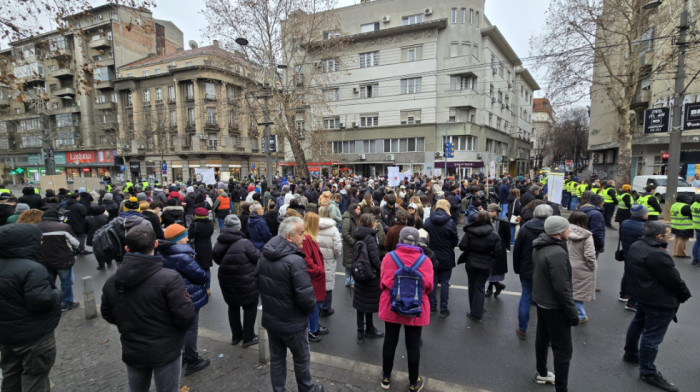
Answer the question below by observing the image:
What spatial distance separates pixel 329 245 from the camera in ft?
16.0

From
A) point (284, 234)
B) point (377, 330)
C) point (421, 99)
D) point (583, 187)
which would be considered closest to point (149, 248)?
point (284, 234)

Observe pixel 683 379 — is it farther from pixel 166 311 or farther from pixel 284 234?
pixel 166 311

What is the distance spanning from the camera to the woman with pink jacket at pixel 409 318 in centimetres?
320

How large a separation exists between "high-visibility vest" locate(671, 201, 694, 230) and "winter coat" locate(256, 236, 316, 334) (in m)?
9.73

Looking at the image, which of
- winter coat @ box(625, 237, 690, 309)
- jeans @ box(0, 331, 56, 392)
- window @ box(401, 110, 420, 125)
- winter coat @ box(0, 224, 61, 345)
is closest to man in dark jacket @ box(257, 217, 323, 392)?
winter coat @ box(0, 224, 61, 345)

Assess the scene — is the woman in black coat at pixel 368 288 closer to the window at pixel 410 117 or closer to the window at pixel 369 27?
the window at pixel 410 117

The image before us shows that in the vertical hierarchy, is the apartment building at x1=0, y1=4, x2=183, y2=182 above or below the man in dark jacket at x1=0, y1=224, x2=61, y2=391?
above

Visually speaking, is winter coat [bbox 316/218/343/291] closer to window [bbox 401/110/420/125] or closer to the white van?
the white van

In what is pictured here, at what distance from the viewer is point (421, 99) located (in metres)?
32.1

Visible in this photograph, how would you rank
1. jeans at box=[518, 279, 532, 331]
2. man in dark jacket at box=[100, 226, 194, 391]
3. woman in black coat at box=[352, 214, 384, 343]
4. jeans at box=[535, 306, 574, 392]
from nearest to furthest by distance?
man in dark jacket at box=[100, 226, 194, 391] < jeans at box=[535, 306, 574, 392] < woman in black coat at box=[352, 214, 384, 343] < jeans at box=[518, 279, 532, 331]

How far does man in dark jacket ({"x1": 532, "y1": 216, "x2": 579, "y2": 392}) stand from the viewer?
3.14 meters

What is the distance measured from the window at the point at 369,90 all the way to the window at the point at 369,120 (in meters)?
2.09

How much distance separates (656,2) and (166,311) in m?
17.0

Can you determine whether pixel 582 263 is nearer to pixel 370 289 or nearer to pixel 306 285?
pixel 370 289
